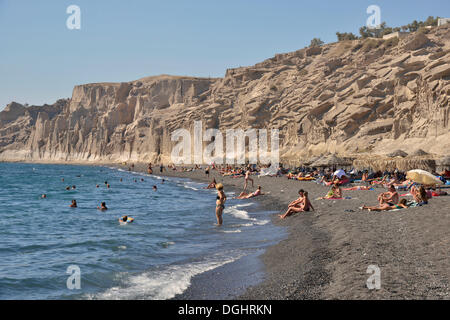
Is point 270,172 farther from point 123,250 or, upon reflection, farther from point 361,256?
point 361,256

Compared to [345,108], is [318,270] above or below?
below

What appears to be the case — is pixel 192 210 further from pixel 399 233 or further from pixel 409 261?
pixel 409 261

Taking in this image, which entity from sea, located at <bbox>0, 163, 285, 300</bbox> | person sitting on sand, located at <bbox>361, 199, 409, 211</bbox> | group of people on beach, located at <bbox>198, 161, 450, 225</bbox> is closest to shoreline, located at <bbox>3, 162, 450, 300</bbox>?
person sitting on sand, located at <bbox>361, 199, 409, 211</bbox>

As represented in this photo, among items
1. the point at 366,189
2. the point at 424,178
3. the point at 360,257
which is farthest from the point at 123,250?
the point at 366,189

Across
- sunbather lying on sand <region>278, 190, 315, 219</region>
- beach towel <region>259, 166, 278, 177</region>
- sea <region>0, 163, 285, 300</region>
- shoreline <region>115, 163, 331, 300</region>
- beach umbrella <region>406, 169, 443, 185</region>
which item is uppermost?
beach umbrella <region>406, 169, 443, 185</region>

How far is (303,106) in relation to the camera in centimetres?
5772

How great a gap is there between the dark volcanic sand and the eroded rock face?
21.6 m

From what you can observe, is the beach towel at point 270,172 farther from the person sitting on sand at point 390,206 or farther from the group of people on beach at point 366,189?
the person sitting on sand at point 390,206

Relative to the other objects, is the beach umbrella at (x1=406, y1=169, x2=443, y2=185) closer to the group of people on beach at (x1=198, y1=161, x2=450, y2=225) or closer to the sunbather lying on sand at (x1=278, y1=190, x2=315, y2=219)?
the group of people on beach at (x1=198, y1=161, x2=450, y2=225)

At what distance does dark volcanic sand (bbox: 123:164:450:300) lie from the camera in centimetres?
597

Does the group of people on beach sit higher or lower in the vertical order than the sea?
higher

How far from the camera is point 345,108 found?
48.0 m

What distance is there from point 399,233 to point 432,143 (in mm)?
26518
